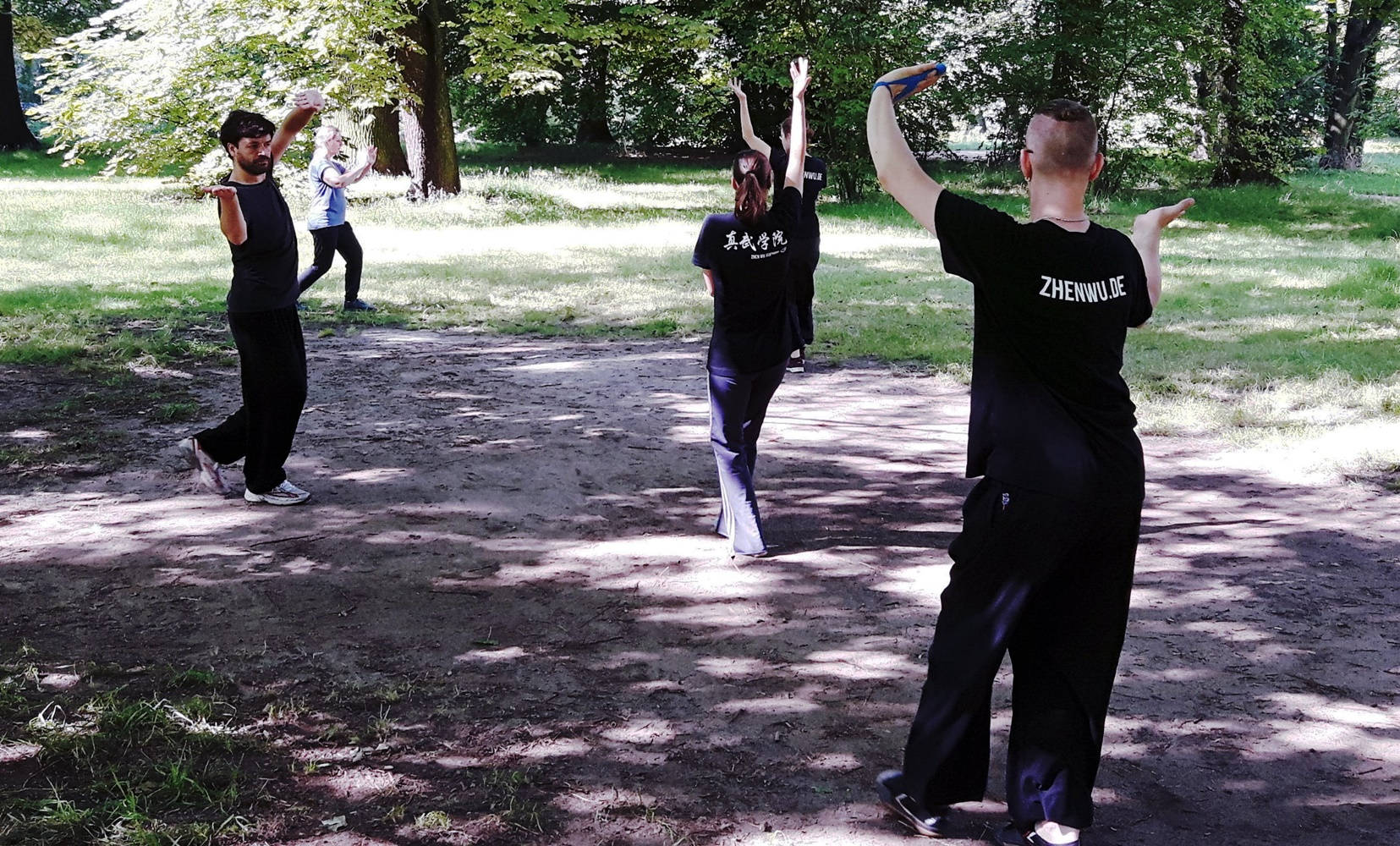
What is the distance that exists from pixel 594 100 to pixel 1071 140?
36583mm

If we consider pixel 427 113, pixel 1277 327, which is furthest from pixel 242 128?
pixel 427 113

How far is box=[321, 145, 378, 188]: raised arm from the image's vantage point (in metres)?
11.6

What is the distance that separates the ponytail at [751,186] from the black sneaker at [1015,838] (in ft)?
9.94

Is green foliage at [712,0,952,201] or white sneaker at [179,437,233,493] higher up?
green foliage at [712,0,952,201]

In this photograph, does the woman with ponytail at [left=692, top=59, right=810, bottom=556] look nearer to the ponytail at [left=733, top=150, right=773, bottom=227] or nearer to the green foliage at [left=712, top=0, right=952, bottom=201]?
the ponytail at [left=733, top=150, right=773, bottom=227]

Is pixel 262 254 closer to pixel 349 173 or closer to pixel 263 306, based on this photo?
pixel 263 306

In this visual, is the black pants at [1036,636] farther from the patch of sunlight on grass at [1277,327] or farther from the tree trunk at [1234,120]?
the tree trunk at [1234,120]

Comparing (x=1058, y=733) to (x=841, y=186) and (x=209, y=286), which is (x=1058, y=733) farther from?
(x=841, y=186)

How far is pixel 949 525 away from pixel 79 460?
17.2 feet

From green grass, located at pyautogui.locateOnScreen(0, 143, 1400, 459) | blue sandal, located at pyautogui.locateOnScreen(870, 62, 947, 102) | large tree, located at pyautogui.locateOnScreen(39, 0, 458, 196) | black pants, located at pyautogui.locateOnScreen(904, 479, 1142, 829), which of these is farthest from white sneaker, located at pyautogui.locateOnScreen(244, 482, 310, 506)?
large tree, located at pyautogui.locateOnScreen(39, 0, 458, 196)

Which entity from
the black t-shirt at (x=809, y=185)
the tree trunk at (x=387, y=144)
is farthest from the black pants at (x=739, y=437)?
the tree trunk at (x=387, y=144)

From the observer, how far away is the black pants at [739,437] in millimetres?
5824

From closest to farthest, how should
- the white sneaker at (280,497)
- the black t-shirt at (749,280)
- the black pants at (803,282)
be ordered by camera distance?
1. the black t-shirt at (749,280)
2. the white sneaker at (280,497)
3. the black pants at (803,282)

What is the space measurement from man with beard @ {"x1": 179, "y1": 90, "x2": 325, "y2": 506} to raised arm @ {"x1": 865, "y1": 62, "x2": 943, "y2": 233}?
3.89 meters
